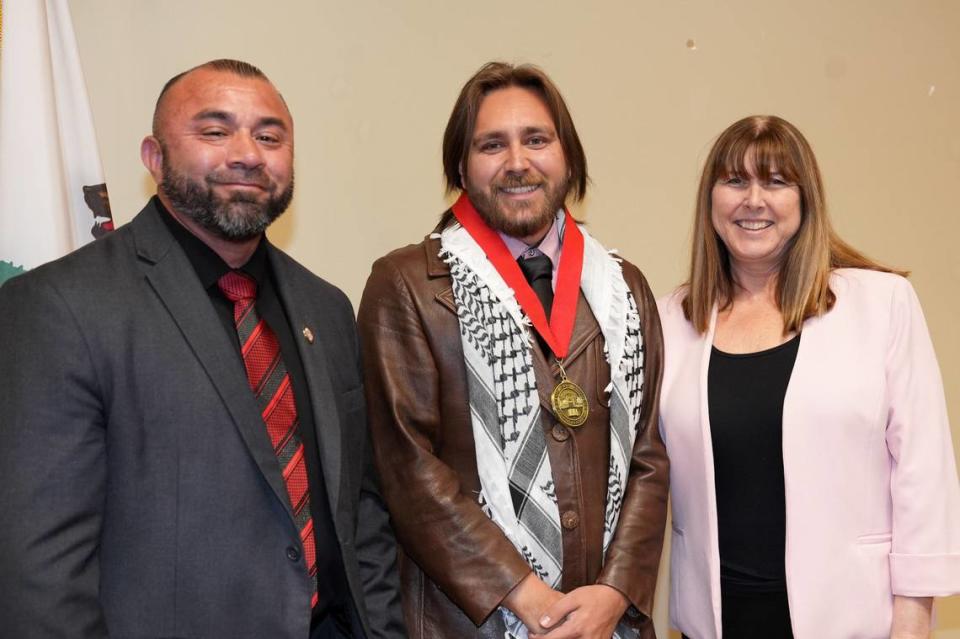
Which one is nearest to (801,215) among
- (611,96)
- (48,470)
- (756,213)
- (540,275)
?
(756,213)

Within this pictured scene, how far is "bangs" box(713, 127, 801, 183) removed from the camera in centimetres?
239

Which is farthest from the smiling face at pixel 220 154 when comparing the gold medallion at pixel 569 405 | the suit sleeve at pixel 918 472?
the suit sleeve at pixel 918 472

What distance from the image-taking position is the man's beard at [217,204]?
1.90 meters

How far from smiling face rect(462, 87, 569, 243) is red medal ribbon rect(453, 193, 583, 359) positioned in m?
0.04

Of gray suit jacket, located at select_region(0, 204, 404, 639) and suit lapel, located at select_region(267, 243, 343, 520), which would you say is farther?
suit lapel, located at select_region(267, 243, 343, 520)

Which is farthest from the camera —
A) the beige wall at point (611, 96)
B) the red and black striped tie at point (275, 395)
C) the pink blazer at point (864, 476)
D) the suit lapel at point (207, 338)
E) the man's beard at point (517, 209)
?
the beige wall at point (611, 96)

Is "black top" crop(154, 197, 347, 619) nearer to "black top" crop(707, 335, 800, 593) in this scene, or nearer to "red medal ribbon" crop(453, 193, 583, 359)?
"red medal ribbon" crop(453, 193, 583, 359)

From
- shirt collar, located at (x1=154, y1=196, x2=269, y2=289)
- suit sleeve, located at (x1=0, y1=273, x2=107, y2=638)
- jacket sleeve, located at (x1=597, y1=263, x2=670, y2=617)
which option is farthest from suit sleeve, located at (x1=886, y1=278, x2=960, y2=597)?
suit sleeve, located at (x1=0, y1=273, x2=107, y2=638)

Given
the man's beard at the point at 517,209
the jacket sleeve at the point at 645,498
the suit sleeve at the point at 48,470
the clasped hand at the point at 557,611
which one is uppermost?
the man's beard at the point at 517,209

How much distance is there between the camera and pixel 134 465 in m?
1.70

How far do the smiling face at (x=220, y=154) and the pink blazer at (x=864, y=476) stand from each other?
3.98 feet

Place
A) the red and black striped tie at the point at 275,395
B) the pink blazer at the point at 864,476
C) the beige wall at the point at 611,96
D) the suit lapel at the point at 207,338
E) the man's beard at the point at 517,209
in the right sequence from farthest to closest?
the beige wall at the point at 611,96 → the man's beard at the point at 517,209 → the pink blazer at the point at 864,476 → the red and black striped tie at the point at 275,395 → the suit lapel at the point at 207,338

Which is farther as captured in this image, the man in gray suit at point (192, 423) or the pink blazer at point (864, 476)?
the pink blazer at point (864, 476)

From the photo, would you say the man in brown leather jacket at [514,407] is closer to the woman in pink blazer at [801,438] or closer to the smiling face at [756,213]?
the woman in pink blazer at [801,438]
